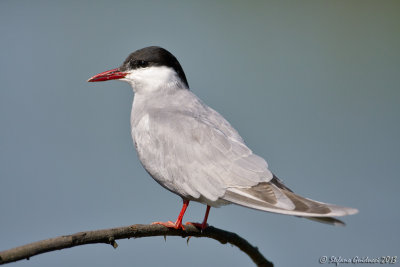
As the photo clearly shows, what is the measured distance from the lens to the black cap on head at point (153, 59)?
3763mm

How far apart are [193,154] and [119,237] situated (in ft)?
3.00

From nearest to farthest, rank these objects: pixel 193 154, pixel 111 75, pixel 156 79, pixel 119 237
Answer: pixel 119 237
pixel 193 154
pixel 156 79
pixel 111 75

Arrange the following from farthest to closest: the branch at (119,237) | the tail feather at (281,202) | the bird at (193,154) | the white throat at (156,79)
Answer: the white throat at (156,79) → the bird at (193,154) → the tail feather at (281,202) → the branch at (119,237)

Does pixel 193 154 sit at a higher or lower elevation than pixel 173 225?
higher

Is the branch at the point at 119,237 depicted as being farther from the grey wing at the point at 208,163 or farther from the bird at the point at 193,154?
the grey wing at the point at 208,163

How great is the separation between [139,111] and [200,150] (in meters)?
0.69

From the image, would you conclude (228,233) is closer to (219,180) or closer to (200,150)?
(219,180)

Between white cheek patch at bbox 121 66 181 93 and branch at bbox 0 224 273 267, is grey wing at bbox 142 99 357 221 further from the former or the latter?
white cheek patch at bbox 121 66 181 93

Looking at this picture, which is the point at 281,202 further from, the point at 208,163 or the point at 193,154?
the point at 193,154

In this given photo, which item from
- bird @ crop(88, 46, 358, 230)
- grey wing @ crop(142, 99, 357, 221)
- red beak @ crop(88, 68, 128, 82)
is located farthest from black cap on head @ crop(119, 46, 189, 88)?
grey wing @ crop(142, 99, 357, 221)

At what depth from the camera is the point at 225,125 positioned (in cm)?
342

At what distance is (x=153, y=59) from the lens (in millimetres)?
3775

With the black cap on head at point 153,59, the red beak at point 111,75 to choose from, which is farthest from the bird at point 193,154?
the red beak at point 111,75

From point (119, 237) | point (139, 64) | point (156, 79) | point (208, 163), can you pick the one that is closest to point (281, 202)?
point (208, 163)
